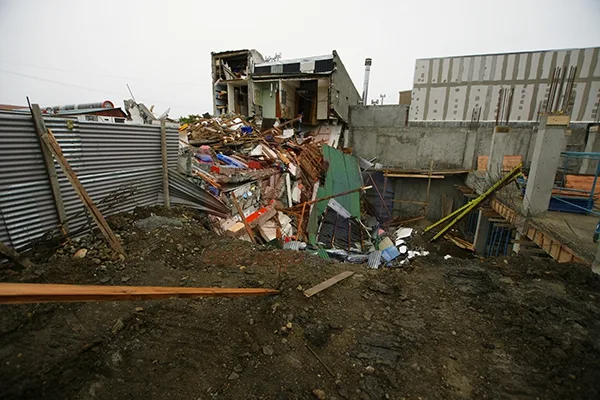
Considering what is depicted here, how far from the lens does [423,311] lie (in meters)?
2.97

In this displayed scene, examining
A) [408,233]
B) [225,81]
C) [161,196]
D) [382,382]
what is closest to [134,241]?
[161,196]

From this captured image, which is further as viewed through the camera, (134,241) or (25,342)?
(134,241)

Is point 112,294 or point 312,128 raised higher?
point 312,128

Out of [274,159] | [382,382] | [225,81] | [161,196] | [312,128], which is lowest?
[382,382]

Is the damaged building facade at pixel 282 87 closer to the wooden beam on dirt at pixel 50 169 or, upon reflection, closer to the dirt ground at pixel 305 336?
the wooden beam on dirt at pixel 50 169

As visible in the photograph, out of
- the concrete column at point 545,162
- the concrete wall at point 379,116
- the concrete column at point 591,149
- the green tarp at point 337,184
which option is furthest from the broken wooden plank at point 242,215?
the concrete column at point 591,149

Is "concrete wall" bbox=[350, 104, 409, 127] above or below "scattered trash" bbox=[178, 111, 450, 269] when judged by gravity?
above

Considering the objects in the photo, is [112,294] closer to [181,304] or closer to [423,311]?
[181,304]

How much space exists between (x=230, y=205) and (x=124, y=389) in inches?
193

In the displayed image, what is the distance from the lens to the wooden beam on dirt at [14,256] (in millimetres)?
2969

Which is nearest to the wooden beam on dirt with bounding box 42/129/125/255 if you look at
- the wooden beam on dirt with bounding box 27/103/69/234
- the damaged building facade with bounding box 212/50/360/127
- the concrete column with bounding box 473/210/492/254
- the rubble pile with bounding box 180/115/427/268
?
the wooden beam on dirt with bounding box 27/103/69/234

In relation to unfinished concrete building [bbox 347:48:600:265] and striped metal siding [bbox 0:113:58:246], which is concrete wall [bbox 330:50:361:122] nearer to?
unfinished concrete building [bbox 347:48:600:265]

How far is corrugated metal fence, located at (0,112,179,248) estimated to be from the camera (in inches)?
126

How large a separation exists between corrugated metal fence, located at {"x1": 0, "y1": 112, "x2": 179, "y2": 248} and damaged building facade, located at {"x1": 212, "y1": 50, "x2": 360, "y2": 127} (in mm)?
8353
